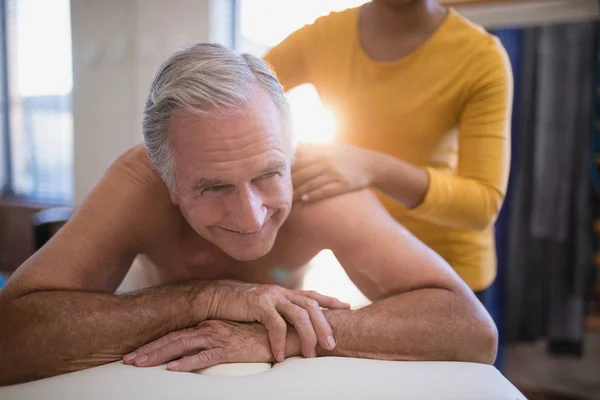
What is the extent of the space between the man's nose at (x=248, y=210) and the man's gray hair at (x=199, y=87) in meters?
0.11

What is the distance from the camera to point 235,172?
65 centimetres

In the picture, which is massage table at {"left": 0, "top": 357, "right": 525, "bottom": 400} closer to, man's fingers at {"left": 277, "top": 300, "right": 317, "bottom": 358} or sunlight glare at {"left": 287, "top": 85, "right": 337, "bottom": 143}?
man's fingers at {"left": 277, "top": 300, "right": 317, "bottom": 358}

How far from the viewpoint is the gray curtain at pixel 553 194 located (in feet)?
5.31

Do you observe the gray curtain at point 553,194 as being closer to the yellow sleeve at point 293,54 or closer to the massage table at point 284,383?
the yellow sleeve at point 293,54

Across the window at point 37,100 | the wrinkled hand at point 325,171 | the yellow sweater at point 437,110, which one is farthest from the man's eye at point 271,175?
the window at point 37,100

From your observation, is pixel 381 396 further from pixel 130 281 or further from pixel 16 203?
pixel 16 203

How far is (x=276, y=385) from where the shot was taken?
0.57 meters

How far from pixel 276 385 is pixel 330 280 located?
0.36 m

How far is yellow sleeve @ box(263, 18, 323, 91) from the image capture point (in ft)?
3.49

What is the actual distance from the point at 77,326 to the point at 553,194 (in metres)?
1.60

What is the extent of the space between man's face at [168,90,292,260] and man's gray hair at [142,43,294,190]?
1 centimetres

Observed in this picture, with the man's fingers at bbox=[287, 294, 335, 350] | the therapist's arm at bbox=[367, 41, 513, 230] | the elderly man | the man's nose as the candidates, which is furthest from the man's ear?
the therapist's arm at bbox=[367, 41, 513, 230]

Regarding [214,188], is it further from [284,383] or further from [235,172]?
[284,383]

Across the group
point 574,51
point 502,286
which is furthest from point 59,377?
point 574,51
